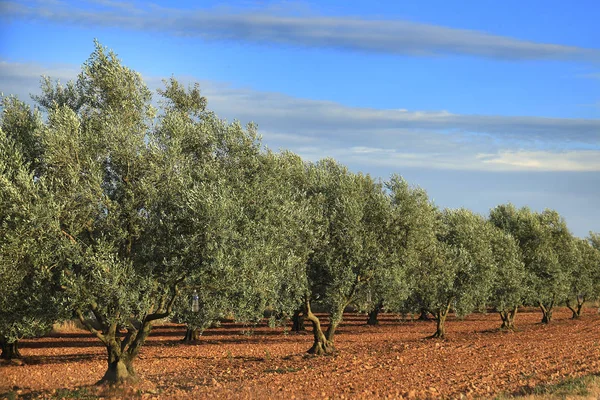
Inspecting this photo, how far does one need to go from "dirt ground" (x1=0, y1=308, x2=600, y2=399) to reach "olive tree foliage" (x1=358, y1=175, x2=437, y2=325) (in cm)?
450

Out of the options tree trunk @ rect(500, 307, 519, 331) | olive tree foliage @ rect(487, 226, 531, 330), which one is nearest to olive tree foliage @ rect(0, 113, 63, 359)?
olive tree foliage @ rect(487, 226, 531, 330)

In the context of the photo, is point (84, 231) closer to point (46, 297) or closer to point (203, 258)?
point (46, 297)

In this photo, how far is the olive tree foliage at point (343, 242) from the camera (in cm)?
3847

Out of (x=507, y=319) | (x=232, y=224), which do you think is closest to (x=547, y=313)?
(x=507, y=319)

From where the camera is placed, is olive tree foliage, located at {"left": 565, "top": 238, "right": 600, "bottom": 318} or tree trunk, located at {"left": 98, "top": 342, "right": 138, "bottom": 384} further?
olive tree foliage, located at {"left": 565, "top": 238, "right": 600, "bottom": 318}

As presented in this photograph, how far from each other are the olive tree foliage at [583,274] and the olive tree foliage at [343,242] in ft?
164

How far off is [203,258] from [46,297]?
263 inches

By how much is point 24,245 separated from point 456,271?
139 feet

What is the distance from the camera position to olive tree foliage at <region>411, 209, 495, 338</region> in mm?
53500

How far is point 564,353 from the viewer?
37.2 meters

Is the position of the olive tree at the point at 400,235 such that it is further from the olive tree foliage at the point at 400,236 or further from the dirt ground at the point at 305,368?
the dirt ground at the point at 305,368

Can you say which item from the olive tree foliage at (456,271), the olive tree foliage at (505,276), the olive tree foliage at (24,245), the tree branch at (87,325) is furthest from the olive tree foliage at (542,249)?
the olive tree foliage at (24,245)

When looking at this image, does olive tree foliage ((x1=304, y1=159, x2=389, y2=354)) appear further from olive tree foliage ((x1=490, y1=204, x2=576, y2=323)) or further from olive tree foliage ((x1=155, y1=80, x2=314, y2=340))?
olive tree foliage ((x1=490, y1=204, x2=576, y2=323))

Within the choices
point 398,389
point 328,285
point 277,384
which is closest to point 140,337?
point 277,384
